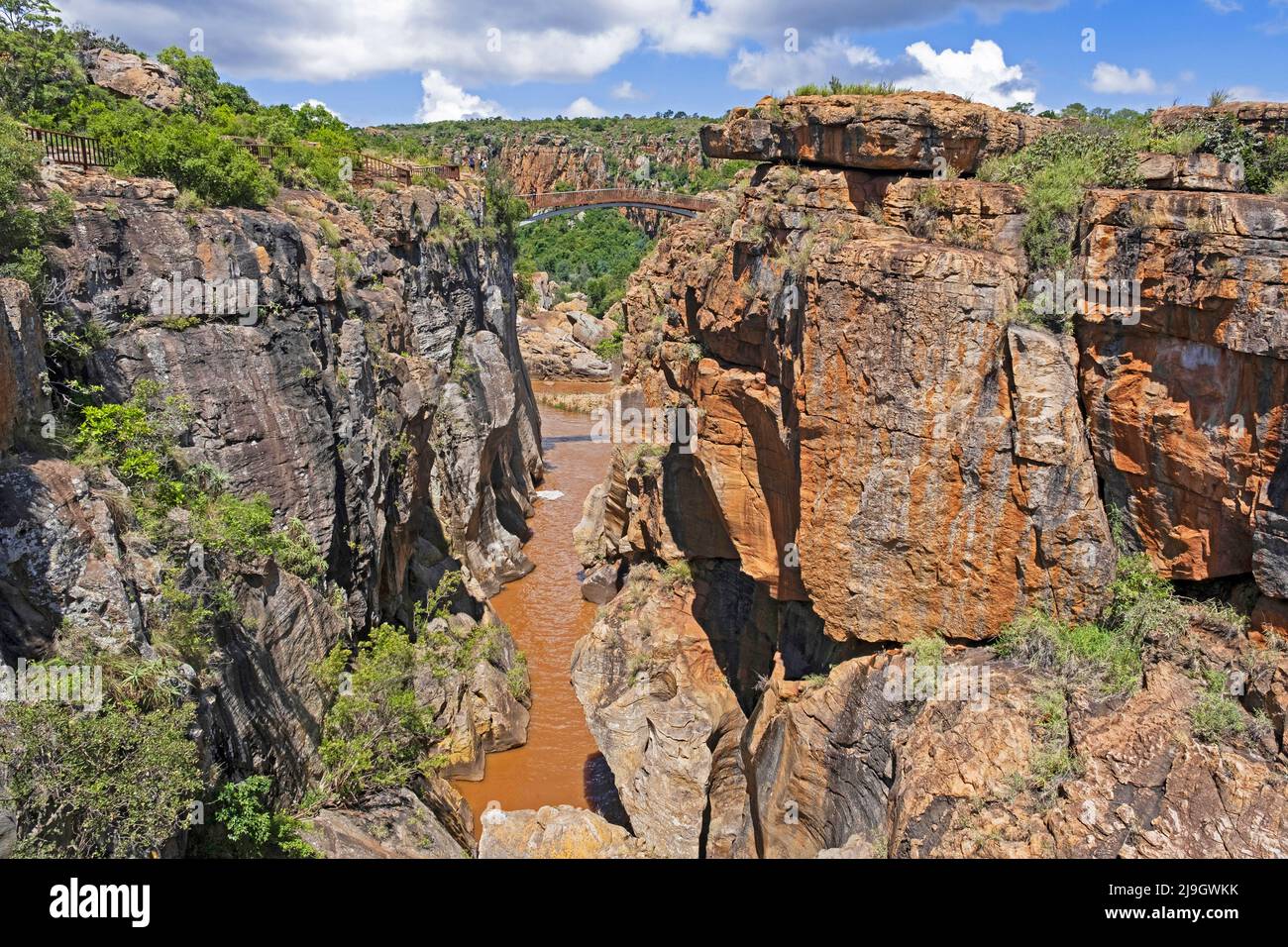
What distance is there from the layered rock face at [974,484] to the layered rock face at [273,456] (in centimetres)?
717

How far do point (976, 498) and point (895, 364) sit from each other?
2025 millimetres

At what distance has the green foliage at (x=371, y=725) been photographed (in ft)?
45.6

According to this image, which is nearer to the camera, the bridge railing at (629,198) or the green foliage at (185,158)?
the green foliage at (185,158)

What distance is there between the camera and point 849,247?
11852 mm

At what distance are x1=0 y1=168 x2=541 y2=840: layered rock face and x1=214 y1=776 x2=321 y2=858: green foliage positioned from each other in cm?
57

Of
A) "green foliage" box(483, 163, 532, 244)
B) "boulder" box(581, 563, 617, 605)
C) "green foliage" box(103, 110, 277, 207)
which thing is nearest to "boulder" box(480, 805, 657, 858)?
"boulder" box(581, 563, 617, 605)

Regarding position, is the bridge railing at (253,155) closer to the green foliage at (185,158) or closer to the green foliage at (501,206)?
the green foliage at (185,158)

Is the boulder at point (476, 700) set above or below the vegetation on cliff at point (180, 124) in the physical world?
below

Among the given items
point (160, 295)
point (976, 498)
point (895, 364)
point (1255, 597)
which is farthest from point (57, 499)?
point (1255, 597)

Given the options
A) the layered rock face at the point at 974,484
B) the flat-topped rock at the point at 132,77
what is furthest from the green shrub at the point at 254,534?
the flat-topped rock at the point at 132,77

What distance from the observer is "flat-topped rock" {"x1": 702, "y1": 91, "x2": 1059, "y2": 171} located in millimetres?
12367

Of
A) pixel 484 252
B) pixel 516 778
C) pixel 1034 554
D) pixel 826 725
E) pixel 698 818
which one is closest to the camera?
pixel 1034 554

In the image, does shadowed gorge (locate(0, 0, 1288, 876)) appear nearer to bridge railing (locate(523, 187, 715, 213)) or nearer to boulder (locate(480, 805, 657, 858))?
boulder (locate(480, 805, 657, 858))

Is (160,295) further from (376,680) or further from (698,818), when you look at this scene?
(698,818)
